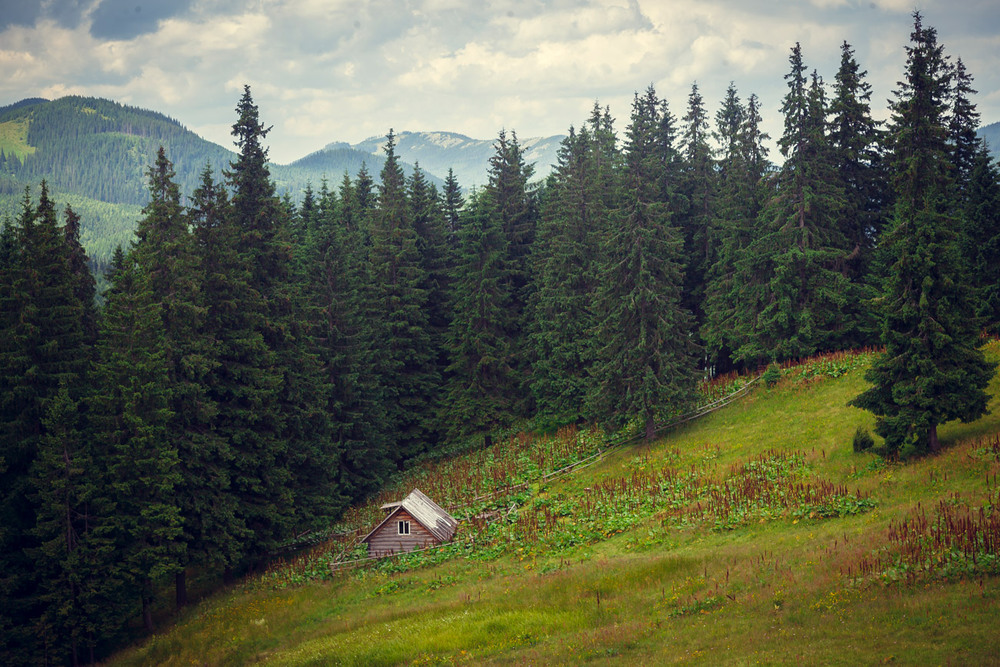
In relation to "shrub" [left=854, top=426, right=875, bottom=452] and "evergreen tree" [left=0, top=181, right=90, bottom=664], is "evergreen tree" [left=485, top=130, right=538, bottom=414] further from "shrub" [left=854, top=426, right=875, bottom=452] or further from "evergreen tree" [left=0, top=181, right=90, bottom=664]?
"evergreen tree" [left=0, top=181, right=90, bottom=664]

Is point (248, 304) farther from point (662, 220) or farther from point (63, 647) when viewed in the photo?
point (662, 220)

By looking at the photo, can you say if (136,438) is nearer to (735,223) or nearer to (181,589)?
(181,589)

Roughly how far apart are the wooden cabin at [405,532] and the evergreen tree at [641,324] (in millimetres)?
12141

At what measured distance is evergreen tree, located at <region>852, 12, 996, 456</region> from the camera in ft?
80.4

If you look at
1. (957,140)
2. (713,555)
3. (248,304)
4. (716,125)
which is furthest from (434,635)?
(716,125)

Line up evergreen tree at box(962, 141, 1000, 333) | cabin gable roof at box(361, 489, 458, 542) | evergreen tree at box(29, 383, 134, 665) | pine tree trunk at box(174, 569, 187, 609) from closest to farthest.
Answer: evergreen tree at box(29, 383, 134, 665) < cabin gable roof at box(361, 489, 458, 542) < pine tree trunk at box(174, 569, 187, 609) < evergreen tree at box(962, 141, 1000, 333)

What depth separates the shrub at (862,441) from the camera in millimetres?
28047


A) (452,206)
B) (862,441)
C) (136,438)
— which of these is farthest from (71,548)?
(452,206)

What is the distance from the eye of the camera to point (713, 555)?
2192cm

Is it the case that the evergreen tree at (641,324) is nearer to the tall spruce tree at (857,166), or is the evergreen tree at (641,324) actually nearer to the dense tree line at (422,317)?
the dense tree line at (422,317)

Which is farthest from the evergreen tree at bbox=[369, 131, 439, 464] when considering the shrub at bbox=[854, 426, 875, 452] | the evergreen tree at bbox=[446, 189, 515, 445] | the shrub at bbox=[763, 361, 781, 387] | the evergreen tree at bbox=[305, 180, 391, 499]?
the shrub at bbox=[854, 426, 875, 452]

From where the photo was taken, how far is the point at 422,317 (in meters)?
53.9

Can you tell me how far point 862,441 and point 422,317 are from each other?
33.2 meters

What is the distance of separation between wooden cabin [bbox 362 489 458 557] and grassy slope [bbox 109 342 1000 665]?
205cm
